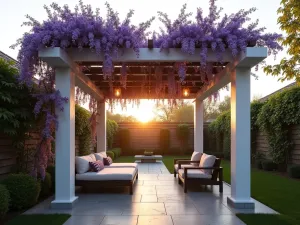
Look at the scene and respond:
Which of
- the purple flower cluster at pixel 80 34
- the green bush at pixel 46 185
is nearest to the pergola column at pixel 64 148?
the purple flower cluster at pixel 80 34

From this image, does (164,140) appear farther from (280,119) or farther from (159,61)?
(159,61)

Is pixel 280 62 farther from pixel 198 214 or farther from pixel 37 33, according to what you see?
pixel 37 33

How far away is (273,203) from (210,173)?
175 cm

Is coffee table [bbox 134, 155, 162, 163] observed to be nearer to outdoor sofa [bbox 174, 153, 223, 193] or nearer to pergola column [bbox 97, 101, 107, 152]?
pergola column [bbox 97, 101, 107, 152]

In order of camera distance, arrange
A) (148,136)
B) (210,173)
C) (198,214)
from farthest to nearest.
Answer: (148,136), (210,173), (198,214)

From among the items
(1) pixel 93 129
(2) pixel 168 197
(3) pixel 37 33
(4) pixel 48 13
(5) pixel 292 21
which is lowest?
(2) pixel 168 197

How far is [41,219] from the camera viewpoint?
531 cm

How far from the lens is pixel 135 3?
630 centimetres

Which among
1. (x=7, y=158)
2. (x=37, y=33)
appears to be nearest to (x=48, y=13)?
(x=37, y=33)

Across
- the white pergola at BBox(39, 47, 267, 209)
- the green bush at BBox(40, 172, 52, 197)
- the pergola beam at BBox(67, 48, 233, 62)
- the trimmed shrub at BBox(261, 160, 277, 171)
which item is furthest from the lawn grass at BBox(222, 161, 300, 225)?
the green bush at BBox(40, 172, 52, 197)

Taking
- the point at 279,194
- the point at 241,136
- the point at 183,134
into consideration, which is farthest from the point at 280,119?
the point at 183,134

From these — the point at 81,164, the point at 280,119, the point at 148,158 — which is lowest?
the point at 148,158

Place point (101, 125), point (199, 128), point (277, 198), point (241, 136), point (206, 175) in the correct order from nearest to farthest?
point (241, 136) → point (277, 198) → point (206, 175) → point (101, 125) → point (199, 128)

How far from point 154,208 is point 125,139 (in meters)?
16.6
